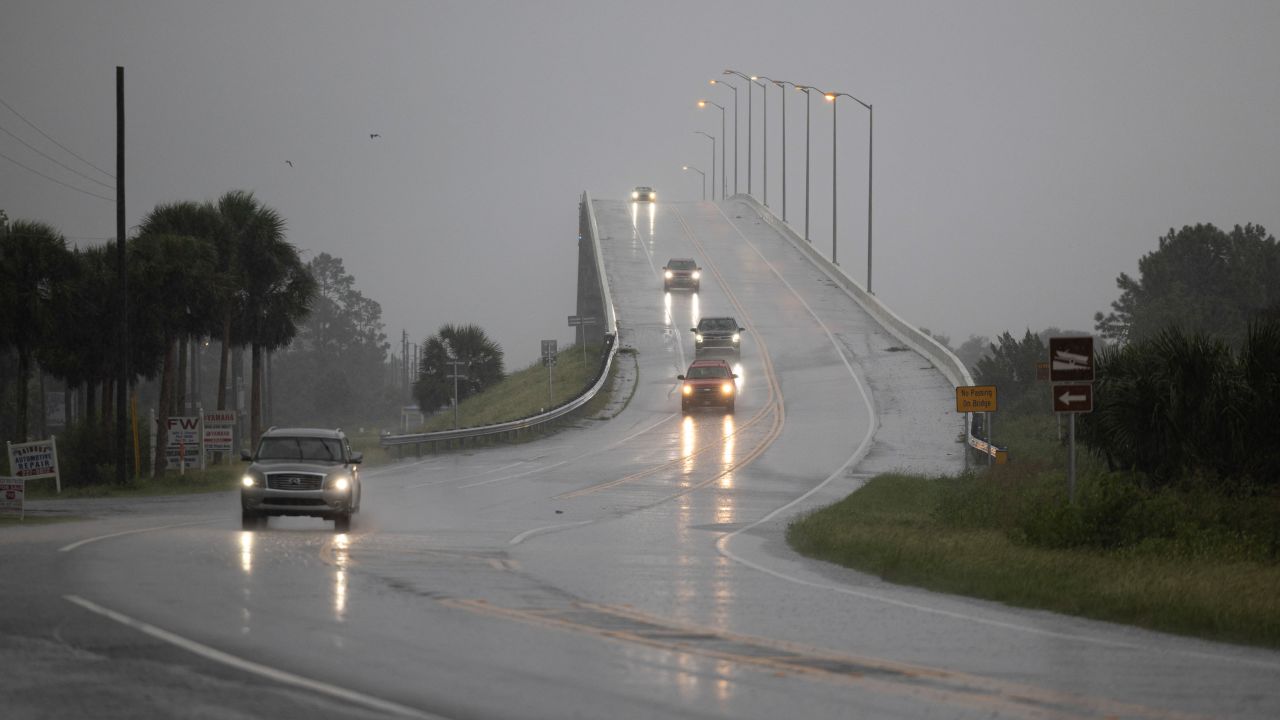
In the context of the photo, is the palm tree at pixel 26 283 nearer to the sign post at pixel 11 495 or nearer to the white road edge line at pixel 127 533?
the sign post at pixel 11 495

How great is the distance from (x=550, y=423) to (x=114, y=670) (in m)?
42.5

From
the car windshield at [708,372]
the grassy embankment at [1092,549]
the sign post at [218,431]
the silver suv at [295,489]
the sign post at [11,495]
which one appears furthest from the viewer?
the car windshield at [708,372]

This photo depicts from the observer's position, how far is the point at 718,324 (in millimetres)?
63719

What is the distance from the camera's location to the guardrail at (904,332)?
40.8 meters

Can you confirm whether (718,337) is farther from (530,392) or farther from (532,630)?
(532,630)

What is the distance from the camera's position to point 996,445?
38094 millimetres

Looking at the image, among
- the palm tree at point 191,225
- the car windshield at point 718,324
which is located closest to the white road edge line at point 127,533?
the palm tree at point 191,225

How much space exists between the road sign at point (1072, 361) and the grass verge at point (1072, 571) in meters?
2.07

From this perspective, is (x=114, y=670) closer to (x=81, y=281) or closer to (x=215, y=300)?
(x=215, y=300)

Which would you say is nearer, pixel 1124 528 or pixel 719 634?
pixel 719 634

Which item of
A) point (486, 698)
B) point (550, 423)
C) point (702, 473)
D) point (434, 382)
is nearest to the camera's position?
point (486, 698)

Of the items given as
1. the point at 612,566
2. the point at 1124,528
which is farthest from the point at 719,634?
the point at 1124,528

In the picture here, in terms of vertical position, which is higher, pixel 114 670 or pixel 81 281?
pixel 81 281

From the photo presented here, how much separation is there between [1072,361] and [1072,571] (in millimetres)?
3541
